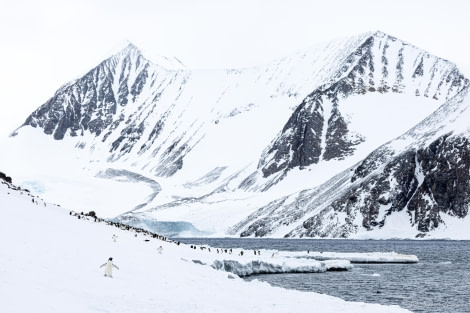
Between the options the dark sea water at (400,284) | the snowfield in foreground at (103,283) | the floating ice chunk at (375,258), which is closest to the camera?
the snowfield in foreground at (103,283)

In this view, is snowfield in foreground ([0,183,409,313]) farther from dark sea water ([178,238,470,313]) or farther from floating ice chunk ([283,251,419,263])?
floating ice chunk ([283,251,419,263])

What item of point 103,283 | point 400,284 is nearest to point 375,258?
point 400,284

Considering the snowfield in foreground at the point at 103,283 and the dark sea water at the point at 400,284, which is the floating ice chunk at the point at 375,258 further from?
the snowfield in foreground at the point at 103,283

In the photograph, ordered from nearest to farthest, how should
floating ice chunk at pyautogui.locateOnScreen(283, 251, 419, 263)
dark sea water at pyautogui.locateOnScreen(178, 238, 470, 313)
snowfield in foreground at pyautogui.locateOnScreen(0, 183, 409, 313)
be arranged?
snowfield in foreground at pyautogui.locateOnScreen(0, 183, 409, 313) → dark sea water at pyautogui.locateOnScreen(178, 238, 470, 313) → floating ice chunk at pyautogui.locateOnScreen(283, 251, 419, 263)

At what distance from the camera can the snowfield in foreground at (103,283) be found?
92.8 ft

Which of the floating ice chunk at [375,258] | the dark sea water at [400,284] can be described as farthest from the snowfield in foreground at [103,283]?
the floating ice chunk at [375,258]

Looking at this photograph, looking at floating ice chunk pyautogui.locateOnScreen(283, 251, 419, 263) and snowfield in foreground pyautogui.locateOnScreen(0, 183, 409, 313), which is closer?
snowfield in foreground pyautogui.locateOnScreen(0, 183, 409, 313)

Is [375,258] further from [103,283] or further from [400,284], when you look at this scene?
[103,283]

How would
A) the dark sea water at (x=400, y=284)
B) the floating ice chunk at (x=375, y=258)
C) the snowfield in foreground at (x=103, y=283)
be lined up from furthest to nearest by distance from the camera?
the floating ice chunk at (x=375, y=258), the dark sea water at (x=400, y=284), the snowfield in foreground at (x=103, y=283)

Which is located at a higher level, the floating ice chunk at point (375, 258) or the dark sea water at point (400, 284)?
the floating ice chunk at point (375, 258)

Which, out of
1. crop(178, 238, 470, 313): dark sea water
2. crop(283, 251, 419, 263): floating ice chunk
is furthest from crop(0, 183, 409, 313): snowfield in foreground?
crop(283, 251, 419, 263): floating ice chunk

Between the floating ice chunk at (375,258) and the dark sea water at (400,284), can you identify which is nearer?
the dark sea water at (400,284)

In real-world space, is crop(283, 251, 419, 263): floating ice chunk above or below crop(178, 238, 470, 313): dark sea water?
above

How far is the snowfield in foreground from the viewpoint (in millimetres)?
28281
